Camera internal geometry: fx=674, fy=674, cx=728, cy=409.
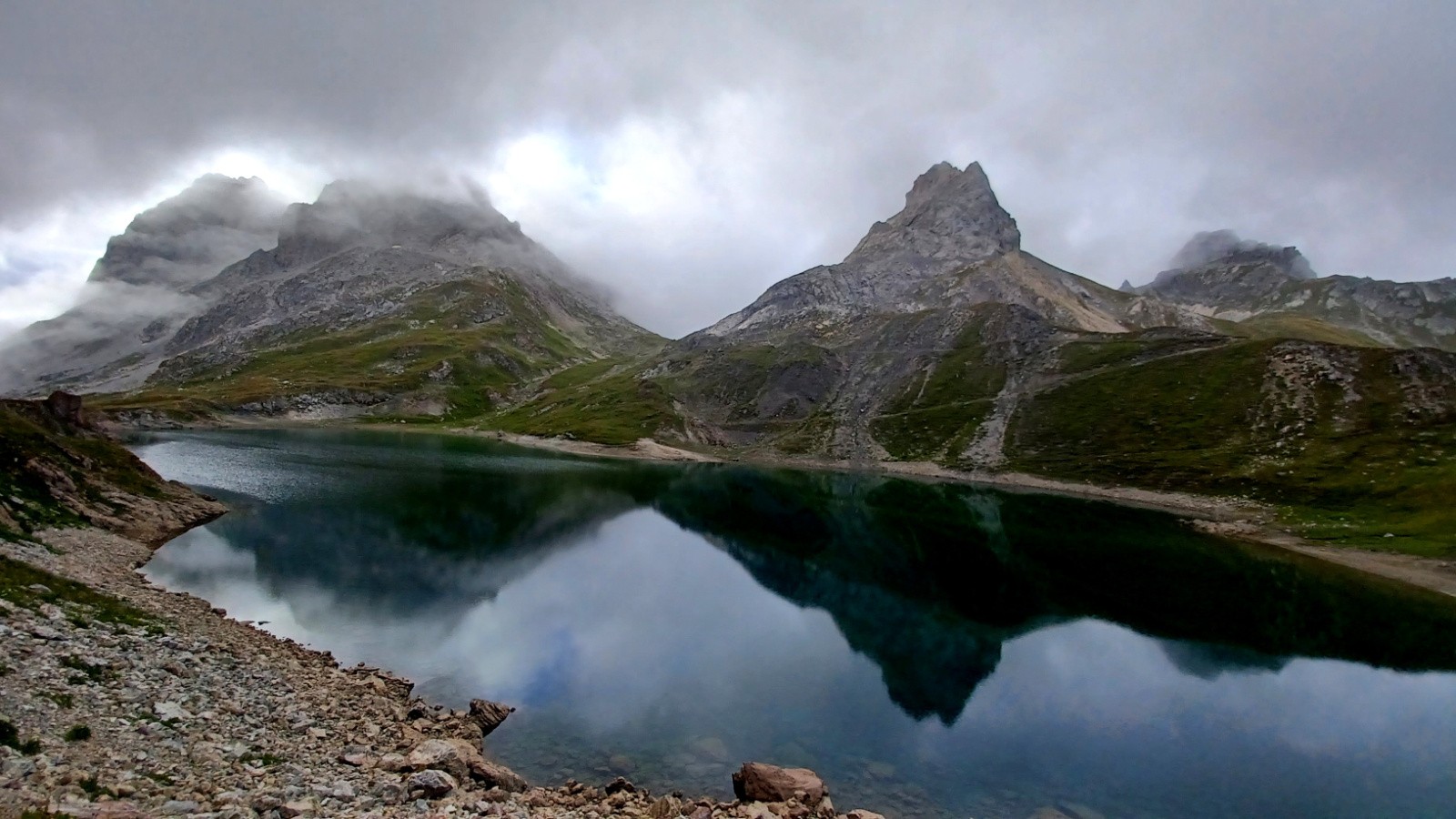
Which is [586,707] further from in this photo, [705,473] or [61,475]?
[705,473]

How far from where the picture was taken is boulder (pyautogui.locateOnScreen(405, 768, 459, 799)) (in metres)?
19.2

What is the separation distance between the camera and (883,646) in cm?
4609

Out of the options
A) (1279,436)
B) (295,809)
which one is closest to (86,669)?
(295,809)

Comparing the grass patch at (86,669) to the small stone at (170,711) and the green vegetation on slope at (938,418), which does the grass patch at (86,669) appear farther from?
the green vegetation on slope at (938,418)

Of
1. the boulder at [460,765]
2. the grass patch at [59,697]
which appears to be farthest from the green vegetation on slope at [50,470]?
the boulder at [460,765]

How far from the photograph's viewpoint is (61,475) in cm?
4769

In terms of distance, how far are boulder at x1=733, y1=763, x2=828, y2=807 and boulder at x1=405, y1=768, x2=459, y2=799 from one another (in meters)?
10.4

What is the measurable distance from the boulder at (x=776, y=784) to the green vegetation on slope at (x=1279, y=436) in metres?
89.3

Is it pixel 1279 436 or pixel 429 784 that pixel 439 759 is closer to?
pixel 429 784

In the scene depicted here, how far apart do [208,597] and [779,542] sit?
55913mm

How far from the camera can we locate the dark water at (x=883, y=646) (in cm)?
2942

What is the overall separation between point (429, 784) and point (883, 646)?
109 ft

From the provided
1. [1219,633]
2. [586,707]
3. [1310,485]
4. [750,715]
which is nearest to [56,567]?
[586,707]

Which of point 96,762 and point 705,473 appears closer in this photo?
point 96,762
